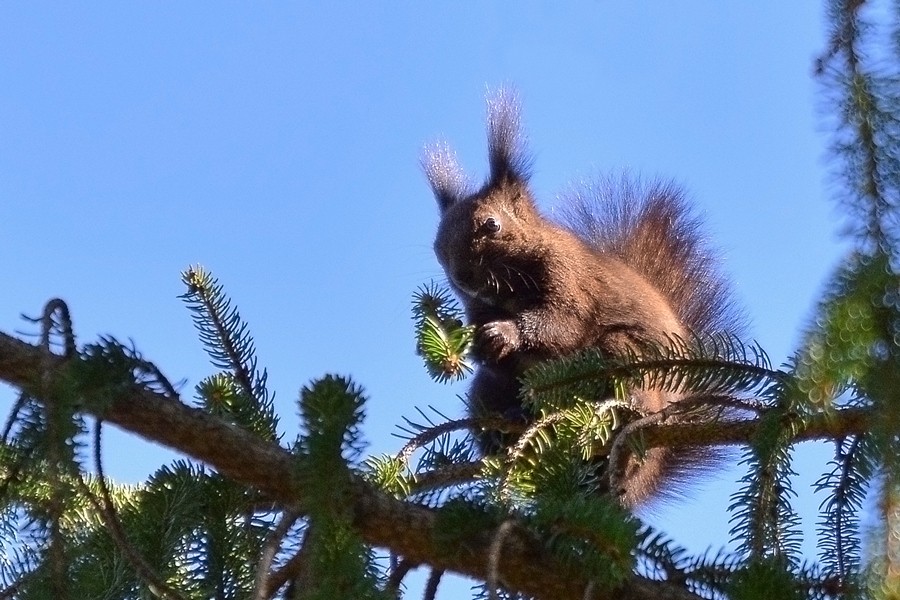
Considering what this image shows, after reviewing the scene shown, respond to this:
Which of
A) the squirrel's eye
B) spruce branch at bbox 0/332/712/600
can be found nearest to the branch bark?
spruce branch at bbox 0/332/712/600

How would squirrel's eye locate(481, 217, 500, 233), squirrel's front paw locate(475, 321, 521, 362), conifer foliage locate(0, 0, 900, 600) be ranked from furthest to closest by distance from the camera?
squirrel's eye locate(481, 217, 500, 233), squirrel's front paw locate(475, 321, 521, 362), conifer foliage locate(0, 0, 900, 600)

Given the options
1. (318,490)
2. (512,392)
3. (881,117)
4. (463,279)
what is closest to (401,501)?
(318,490)

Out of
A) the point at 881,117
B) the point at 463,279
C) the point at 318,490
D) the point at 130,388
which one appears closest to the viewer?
the point at 881,117

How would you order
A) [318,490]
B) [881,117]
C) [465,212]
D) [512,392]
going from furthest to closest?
[465,212]
[512,392]
[318,490]
[881,117]

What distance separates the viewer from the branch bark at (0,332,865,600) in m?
1.25

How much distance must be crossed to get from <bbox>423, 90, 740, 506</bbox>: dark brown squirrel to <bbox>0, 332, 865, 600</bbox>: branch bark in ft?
3.37

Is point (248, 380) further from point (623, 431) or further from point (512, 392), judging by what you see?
point (512, 392)

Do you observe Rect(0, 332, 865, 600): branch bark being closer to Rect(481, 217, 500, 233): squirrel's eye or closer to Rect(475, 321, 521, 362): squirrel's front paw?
Rect(475, 321, 521, 362): squirrel's front paw

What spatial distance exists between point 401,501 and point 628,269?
1.98 m

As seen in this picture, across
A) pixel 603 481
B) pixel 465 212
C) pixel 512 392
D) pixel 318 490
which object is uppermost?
pixel 465 212

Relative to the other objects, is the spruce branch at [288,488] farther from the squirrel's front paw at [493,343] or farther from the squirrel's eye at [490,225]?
the squirrel's eye at [490,225]

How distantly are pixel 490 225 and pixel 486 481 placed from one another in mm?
1684

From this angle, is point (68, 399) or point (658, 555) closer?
point (68, 399)

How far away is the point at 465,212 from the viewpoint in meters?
3.28
